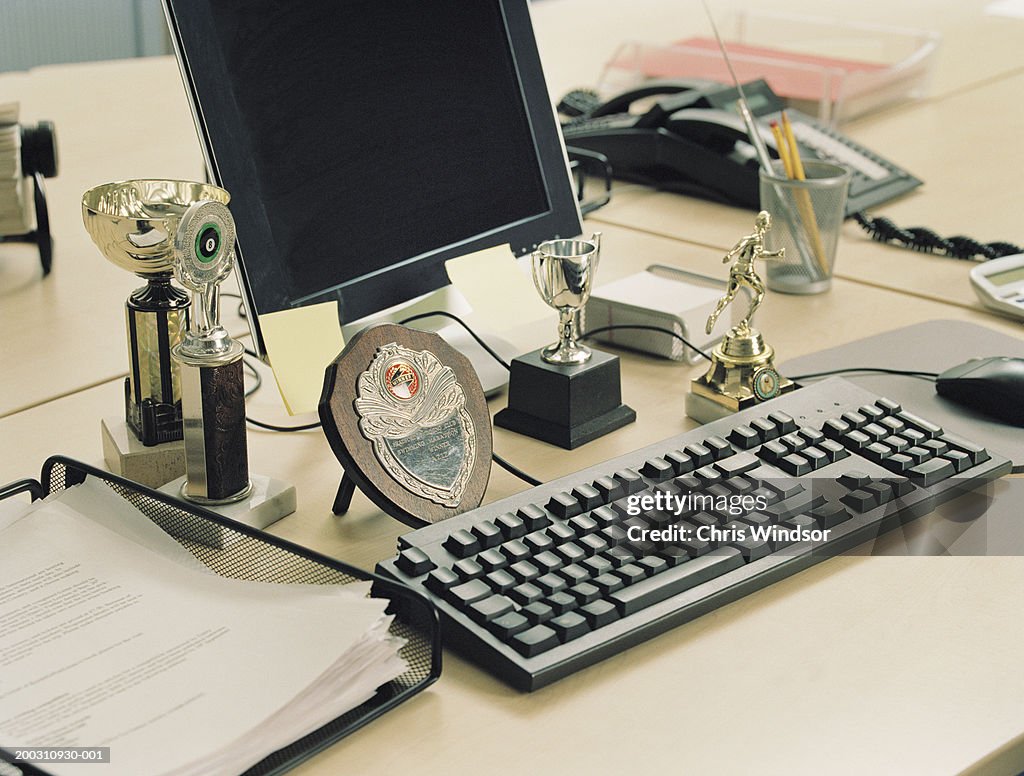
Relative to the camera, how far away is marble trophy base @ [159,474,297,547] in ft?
2.60

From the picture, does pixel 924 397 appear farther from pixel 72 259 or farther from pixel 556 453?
pixel 72 259

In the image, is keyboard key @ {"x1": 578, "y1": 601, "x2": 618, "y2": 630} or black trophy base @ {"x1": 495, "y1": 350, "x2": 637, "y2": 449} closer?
keyboard key @ {"x1": 578, "y1": 601, "x2": 618, "y2": 630}

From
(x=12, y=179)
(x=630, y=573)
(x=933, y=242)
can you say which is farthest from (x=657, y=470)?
(x=12, y=179)

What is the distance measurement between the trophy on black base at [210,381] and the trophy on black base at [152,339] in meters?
0.03

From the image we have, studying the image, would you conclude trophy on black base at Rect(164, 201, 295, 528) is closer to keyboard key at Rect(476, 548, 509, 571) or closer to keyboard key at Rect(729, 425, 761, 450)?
keyboard key at Rect(476, 548, 509, 571)

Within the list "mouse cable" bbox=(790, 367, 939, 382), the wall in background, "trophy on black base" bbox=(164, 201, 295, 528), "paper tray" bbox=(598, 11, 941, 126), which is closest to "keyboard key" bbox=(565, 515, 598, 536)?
"trophy on black base" bbox=(164, 201, 295, 528)

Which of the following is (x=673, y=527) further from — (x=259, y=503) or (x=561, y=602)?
(x=259, y=503)

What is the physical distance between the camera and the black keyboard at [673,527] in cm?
66

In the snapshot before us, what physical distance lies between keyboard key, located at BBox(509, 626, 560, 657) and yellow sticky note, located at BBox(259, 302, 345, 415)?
294 millimetres

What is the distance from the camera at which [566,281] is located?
0.90 meters

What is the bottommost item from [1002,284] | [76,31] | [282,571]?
[1002,284]

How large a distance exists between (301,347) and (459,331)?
0.20 m

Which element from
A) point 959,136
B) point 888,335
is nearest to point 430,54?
point 888,335

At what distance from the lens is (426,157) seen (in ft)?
3.39
